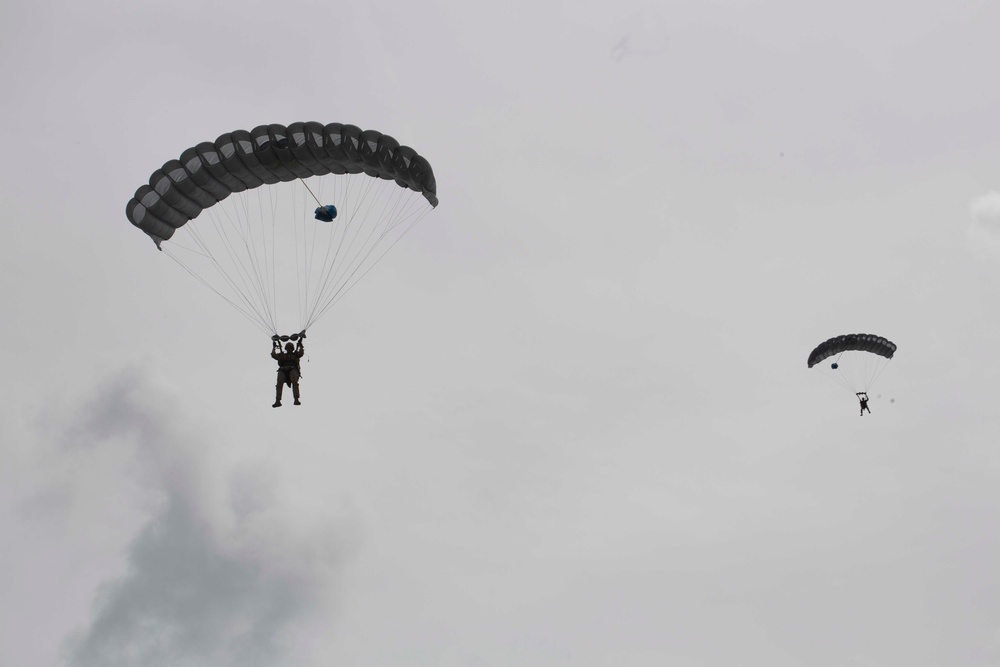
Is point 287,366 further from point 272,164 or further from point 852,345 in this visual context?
point 852,345

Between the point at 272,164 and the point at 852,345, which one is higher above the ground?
the point at 852,345

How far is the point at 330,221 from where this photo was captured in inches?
1409

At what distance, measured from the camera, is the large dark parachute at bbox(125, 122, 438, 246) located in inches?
1302

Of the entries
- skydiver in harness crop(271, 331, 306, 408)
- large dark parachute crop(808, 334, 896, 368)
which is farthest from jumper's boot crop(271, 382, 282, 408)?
large dark parachute crop(808, 334, 896, 368)

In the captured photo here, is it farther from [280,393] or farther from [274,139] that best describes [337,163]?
[280,393]

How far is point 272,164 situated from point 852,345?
31.4 m

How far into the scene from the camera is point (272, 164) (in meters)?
33.7

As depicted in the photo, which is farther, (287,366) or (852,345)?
(852,345)

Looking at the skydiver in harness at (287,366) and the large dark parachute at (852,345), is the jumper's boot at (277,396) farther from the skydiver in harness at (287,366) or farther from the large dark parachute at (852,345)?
the large dark parachute at (852,345)

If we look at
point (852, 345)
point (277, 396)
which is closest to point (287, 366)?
point (277, 396)

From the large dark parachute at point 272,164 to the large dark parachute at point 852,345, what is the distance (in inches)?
1040

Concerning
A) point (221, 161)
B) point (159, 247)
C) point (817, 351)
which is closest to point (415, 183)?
point (221, 161)

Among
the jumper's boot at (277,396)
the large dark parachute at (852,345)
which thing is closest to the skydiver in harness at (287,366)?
the jumper's boot at (277,396)

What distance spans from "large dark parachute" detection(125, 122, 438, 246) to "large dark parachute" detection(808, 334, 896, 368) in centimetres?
2642
